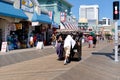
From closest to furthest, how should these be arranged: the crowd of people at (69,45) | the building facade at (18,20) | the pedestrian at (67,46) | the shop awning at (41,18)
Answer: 1. the pedestrian at (67,46)
2. the crowd of people at (69,45)
3. the building facade at (18,20)
4. the shop awning at (41,18)

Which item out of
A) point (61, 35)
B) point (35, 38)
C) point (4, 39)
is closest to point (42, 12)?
point (35, 38)

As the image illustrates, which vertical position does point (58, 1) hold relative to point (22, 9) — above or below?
above

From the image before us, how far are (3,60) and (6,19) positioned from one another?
9.77 metres

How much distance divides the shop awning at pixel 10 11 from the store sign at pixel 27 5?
157cm

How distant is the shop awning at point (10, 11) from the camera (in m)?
24.0

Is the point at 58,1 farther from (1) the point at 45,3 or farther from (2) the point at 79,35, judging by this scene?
(2) the point at 79,35

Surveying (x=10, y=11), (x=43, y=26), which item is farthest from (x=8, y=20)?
(x=43, y=26)

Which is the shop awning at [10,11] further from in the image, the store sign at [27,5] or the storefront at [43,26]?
the storefront at [43,26]

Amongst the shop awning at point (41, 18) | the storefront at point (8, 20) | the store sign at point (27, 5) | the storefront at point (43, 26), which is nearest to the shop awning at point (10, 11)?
the storefront at point (8, 20)

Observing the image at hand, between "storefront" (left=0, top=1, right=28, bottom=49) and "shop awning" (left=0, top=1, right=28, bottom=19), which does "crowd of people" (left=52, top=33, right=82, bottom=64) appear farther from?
"storefront" (left=0, top=1, right=28, bottom=49)

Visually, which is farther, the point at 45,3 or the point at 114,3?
the point at 45,3

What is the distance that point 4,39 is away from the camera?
2698 cm

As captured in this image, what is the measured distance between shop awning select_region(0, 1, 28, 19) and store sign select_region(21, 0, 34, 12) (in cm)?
157

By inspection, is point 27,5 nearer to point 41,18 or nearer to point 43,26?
point 41,18
